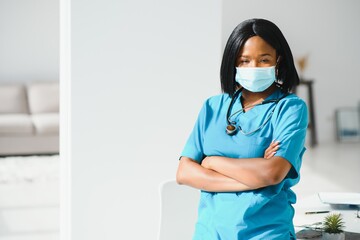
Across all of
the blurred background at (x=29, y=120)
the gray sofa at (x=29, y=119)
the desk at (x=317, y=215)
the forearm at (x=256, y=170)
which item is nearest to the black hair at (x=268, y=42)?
the forearm at (x=256, y=170)

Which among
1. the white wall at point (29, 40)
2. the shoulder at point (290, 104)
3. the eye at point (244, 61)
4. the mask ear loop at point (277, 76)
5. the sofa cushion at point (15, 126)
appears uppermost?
the eye at point (244, 61)

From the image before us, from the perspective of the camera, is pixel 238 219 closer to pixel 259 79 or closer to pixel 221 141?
pixel 221 141

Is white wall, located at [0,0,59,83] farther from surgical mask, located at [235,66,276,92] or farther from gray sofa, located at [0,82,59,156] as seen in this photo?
surgical mask, located at [235,66,276,92]

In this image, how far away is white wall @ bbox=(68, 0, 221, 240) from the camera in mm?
2693

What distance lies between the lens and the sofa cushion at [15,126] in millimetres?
7613

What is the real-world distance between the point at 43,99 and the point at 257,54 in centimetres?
672

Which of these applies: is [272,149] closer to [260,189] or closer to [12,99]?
[260,189]

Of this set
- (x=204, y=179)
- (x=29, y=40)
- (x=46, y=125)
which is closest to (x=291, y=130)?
(x=204, y=179)

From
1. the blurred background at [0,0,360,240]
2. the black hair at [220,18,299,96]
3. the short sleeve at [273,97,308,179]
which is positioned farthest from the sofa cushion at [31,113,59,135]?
the short sleeve at [273,97,308,179]

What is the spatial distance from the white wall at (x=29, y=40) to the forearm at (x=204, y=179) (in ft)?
22.8

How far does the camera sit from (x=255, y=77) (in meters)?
1.85

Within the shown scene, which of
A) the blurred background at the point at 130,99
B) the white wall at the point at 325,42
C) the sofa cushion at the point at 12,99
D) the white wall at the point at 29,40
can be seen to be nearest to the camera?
the blurred background at the point at 130,99

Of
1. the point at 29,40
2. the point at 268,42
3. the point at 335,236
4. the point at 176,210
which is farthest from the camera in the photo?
the point at 29,40

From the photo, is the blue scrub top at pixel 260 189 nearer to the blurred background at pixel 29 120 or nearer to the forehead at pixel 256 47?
the forehead at pixel 256 47
